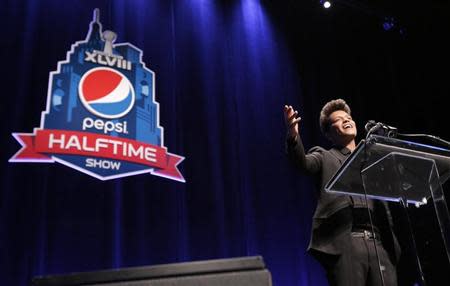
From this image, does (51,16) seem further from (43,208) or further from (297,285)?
(297,285)

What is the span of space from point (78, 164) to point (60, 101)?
0.42 meters

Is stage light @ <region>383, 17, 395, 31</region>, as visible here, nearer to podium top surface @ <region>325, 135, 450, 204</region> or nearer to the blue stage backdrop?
the blue stage backdrop

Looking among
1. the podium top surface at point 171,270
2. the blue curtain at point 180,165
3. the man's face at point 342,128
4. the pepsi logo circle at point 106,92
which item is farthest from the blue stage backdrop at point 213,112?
the podium top surface at point 171,270

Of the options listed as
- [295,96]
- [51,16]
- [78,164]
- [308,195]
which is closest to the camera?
[78,164]

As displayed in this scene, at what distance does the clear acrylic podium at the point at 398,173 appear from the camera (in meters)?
1.30

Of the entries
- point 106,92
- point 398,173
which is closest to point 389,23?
point 106,92

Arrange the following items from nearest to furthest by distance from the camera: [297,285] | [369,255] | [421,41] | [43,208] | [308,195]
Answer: [369,255]
[43,208]
[297,285]
[308,195]
[421,41]

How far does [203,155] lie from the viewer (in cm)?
338

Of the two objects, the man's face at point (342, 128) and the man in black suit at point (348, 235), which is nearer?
the man in black suit at point (348, 235)

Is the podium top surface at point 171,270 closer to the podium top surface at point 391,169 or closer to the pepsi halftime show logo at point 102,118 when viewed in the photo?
the podium top surface at point 391,169

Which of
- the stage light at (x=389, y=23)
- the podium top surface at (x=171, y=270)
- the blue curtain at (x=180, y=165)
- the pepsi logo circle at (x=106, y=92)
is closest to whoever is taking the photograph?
the podium top surface at (x=171, y=270)

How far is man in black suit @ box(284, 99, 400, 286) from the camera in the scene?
62.2 inches

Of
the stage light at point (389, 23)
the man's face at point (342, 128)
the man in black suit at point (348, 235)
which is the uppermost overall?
the stage light at point (389, 23)

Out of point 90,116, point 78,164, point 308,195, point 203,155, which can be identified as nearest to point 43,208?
point 78,164
